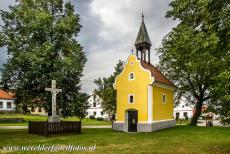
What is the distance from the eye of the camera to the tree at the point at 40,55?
29031 mm

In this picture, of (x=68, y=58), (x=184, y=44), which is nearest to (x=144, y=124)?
(x=68, y=58)

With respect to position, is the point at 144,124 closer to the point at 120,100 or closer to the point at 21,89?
the point at 120,100

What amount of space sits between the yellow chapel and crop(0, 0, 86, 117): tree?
5013 mm

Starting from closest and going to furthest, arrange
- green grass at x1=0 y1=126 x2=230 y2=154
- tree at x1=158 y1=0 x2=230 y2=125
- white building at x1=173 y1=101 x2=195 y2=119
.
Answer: tree at x1=158 y1=0 x2=230 y2=125 → green grass at x1=0 y1=126 x2=230 y2=154 → white building at x1=173 y1=101 x2=195 y2=119

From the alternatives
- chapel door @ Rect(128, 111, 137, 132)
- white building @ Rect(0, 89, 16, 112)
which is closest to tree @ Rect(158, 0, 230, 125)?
chapel door @ Rect(128, 111, 137, 132)

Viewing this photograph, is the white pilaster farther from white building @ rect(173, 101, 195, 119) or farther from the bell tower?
white building @ rect(173, 101, 195, 119)

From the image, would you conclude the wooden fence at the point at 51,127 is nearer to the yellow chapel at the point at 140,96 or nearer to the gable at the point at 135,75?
the yellow chapel at the point at 140,96

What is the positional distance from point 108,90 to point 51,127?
20.7 m

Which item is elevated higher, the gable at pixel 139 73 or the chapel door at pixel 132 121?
the gable at pixel 139 73

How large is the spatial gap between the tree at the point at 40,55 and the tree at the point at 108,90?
12.7 m

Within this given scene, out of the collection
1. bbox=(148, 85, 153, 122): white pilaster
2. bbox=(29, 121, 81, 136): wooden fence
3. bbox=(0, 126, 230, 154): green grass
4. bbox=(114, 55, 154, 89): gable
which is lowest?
bbox=(0, 126, 230, 154): green grass

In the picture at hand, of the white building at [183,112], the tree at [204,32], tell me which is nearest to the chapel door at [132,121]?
the tree at [204,32]

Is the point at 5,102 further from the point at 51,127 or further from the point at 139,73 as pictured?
the point at 51,127

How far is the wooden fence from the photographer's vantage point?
24203mm
